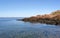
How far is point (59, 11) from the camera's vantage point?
136625mm

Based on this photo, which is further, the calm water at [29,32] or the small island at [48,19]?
the small island at [48,19]

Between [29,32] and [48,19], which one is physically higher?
[48,19]

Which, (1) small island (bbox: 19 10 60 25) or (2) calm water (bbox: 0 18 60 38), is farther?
(1) small island (bbox: 19 10 60 25)

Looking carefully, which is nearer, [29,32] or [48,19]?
[29,32]
